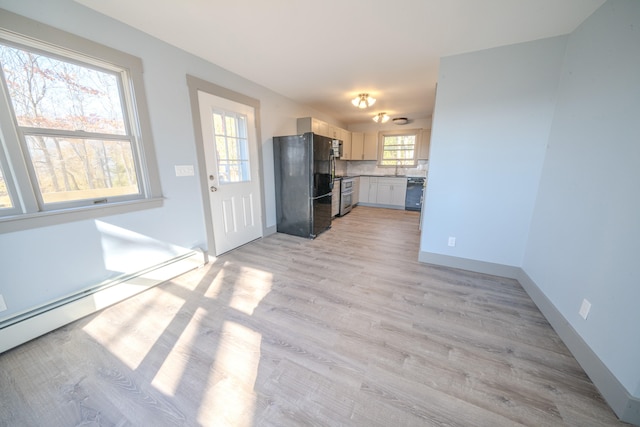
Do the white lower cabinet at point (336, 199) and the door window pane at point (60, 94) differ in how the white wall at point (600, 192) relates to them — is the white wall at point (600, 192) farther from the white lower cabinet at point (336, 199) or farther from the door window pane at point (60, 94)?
the door window pane at point (60, 94)

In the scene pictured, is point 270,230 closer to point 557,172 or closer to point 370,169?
point 557,172

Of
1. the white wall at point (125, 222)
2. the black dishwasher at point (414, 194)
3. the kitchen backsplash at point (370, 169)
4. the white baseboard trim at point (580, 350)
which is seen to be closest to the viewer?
the white baseboard trim at point (580, 350)

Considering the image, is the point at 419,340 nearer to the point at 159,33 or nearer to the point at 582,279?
the point at 582,279

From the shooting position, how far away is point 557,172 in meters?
1.91

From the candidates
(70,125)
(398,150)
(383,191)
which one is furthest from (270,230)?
(398,150)

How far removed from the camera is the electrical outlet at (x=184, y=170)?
94.9 inches

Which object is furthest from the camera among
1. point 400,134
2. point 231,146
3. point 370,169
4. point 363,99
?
point 370,169

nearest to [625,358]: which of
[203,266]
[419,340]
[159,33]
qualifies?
[419,340]

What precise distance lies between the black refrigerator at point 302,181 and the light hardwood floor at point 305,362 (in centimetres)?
155

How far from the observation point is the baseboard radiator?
1457mm

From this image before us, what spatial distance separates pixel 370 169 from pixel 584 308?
18.8 feet

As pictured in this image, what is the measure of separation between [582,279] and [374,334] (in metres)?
1.48

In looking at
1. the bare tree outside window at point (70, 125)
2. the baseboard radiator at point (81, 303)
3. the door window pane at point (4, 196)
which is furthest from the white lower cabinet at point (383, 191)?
the door window pane at point (4, 196)

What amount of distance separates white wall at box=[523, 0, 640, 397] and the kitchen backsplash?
428 cm
